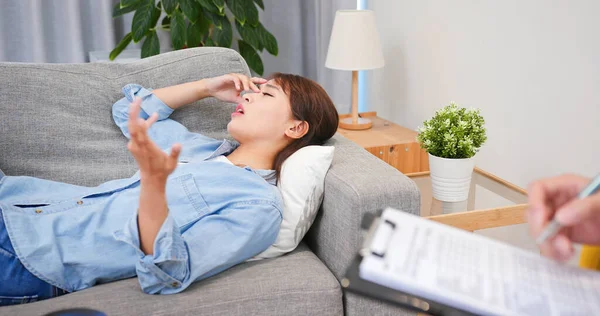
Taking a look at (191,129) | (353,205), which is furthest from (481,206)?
(191,129)

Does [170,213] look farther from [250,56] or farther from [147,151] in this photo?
[250,56]

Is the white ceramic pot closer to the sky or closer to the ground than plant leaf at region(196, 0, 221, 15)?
closer to the ground

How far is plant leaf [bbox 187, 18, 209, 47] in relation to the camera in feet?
9.48

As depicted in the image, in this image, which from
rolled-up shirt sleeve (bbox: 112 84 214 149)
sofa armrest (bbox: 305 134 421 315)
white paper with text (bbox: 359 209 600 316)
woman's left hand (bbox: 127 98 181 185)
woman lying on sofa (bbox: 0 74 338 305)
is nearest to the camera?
white paper with text (bbox: 359 209 600 316)

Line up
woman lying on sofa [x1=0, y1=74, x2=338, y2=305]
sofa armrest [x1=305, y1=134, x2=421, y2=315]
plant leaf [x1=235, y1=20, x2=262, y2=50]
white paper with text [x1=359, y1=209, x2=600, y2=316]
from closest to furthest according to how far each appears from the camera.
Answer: white paper with text [x1=359, y1=209, x2=600, y2=316]
woman lying on sofa [x1=0, y1=74, x2=338, y2=305]
sofa armrest [x1=305, y1=134, x2=421, y2=315]
plant leaf [x1=235, y1=20, x2=262, y2=50]

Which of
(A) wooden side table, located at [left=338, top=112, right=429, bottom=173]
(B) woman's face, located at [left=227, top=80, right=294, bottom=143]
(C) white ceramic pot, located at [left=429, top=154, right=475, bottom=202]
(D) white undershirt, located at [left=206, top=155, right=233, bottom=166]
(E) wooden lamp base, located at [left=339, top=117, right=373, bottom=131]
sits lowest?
(A) wooden side table, located at [left=338, top=112, right=429, bottom=173]

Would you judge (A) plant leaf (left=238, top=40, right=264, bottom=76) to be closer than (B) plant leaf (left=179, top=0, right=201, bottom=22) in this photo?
No

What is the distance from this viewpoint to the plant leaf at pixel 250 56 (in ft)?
10.1

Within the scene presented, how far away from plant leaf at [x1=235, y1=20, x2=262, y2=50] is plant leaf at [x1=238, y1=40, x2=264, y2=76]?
0.27ft

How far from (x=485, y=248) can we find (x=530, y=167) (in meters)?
1.37

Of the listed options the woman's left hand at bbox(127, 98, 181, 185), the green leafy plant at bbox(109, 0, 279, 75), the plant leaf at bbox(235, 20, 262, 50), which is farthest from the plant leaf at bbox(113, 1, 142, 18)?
the woman's left hand at bbox(127, 98, 181, 185)

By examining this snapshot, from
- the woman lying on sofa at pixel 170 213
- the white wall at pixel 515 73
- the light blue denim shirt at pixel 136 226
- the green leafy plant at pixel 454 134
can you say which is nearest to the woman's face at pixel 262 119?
the woman lying on sofa at pixel 170 213

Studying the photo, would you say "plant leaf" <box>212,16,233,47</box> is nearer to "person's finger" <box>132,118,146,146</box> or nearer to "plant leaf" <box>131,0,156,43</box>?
"plant leaf" <box>131,0,156,43</box>

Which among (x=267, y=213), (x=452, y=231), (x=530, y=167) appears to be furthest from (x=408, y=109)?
(x=452, y=231)
